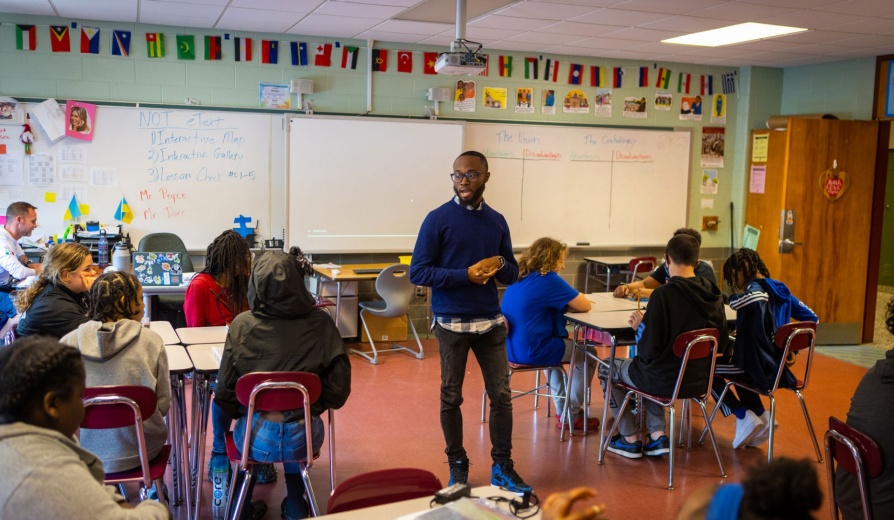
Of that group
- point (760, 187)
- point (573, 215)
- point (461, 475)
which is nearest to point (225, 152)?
point (573, 215)

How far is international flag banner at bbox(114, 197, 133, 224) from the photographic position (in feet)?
20.7

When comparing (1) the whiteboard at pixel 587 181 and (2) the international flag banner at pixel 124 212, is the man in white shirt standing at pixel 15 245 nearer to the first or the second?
(2) the international flag banner at pixel 124 212

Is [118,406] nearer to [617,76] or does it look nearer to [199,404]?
[199,404]

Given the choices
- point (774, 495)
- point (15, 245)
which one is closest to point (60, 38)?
point (15, 245)

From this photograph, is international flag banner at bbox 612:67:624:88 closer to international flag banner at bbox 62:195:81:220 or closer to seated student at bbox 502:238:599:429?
seated student at bbox 502:238:599:429

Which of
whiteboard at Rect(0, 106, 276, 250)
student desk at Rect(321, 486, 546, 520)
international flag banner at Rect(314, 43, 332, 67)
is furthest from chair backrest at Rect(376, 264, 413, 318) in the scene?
student desk at Rect(321, 486, 546, 520)

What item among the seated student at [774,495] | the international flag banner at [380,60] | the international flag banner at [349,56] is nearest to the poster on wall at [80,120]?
the international flag banner at [349,56]

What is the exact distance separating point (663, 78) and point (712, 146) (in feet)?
2.89

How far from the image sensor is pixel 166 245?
20.7 ft

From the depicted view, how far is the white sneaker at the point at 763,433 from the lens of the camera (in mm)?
4395

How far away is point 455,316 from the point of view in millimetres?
3600

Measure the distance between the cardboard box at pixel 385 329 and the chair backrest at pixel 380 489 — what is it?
4.71 metres

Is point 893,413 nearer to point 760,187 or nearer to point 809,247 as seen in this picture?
point 809,247

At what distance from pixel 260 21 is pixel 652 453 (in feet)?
13.7
